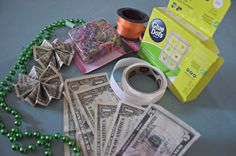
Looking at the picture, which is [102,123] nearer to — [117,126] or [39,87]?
[117,126]

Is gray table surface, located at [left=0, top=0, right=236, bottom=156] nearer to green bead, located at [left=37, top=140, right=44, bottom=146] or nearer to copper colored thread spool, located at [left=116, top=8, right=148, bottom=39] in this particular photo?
green bead, located at [left=37, top=140, right=44, bottom=146]

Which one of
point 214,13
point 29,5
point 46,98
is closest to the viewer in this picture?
point 214,13

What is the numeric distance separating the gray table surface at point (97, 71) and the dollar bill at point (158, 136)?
5 centimetres

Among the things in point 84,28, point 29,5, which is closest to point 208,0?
point 84,28

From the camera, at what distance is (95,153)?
759 millimetres

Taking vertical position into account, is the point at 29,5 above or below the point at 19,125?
above

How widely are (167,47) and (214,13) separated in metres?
0.22

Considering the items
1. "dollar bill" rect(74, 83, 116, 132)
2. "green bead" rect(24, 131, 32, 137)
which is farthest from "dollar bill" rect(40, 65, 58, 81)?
"green bead" rect(24, 131, 32, 137)

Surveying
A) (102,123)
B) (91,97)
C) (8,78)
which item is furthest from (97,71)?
(8,78)

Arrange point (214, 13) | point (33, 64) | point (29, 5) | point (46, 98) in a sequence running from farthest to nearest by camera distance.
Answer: point (29, 5) < point (33, 64) < point (46, 98) < point (214, 13)

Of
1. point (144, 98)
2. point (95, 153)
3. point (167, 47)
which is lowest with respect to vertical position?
point (95, 153)

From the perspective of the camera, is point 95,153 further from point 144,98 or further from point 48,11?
point 48,11

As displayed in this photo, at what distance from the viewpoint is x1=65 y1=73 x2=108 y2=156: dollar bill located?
2.55 feet

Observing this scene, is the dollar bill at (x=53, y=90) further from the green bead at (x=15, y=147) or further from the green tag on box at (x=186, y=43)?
the green tag on box at (x=186, y=43)
